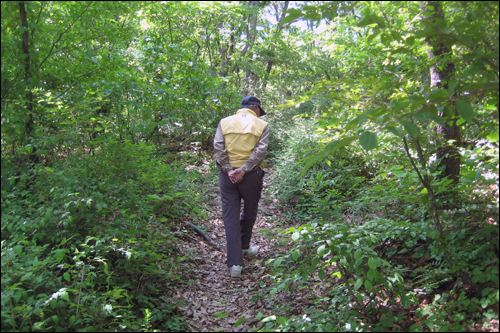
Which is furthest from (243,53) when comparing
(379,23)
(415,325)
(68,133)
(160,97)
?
(415,325)

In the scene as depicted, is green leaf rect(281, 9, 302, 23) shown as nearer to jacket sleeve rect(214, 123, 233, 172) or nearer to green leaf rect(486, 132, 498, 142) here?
green leaf rect(486, 132, 498, 142)

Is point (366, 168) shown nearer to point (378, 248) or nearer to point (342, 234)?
point (378, 248)

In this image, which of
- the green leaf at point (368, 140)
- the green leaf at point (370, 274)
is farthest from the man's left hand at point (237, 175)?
the green leaf at point (368, 140)

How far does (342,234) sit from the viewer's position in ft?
9.17

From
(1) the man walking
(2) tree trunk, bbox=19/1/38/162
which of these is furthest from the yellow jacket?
(2) tree trunk, bbox=19/1/38/162

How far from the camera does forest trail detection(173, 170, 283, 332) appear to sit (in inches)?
136

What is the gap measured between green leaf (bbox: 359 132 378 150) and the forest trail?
6.13ft

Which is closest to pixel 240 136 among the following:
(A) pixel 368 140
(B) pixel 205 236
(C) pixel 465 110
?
(B) pixel 205 236

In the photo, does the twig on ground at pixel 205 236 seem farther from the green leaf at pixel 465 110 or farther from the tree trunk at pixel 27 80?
the green leaf at pixel 465 110

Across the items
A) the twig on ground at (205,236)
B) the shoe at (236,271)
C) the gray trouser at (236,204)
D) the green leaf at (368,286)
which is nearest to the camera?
the green leaf at (368,286)

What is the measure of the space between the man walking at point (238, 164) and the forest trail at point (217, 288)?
0.30 meters

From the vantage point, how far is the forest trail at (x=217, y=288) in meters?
3.46

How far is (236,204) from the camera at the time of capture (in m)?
4.79

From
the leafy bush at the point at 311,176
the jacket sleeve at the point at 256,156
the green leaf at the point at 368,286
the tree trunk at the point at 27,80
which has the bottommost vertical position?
the green leaf at the point at 368,286
